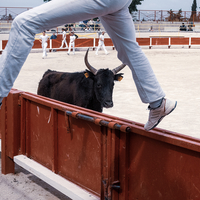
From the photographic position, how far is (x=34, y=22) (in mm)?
1687

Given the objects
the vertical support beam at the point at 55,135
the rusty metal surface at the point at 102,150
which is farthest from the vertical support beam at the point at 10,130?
the vertical support beam at the point at 55,135

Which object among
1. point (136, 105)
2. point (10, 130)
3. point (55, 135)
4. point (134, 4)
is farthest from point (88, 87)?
point (134, 4)

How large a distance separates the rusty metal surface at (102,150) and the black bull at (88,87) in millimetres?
1583

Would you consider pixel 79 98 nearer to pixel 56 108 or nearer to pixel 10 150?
pixel 10 150

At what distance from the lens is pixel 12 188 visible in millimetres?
3463

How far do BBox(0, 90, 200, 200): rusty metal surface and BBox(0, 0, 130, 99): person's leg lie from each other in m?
0.78

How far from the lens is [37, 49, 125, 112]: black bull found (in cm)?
491

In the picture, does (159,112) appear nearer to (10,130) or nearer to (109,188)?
(109,188)

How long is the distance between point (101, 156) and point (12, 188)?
1495 millimetres

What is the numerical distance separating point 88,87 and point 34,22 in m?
3.50

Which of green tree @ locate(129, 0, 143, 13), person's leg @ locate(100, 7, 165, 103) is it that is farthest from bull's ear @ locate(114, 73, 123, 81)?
green tree @ locate(129, 0, 143, 13)

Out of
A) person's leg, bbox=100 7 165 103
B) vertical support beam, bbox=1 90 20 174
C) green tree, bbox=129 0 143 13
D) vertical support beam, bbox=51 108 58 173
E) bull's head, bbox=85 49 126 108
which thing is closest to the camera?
person's leg, bbox=100 7 165 103

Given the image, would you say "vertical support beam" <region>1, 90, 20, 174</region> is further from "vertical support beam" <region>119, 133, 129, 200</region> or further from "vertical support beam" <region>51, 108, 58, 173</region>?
"vertical support beam" <region>119, 133, 129, 200</region>

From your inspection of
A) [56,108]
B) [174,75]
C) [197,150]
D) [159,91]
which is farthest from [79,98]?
[174,75]
